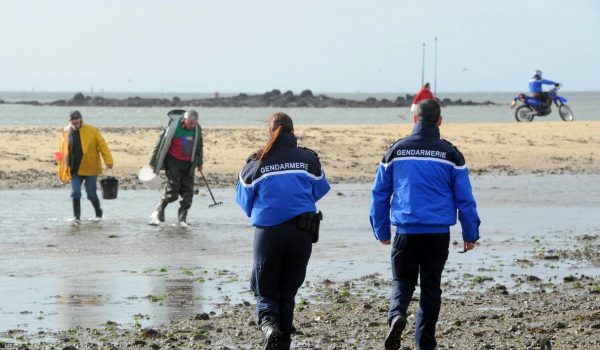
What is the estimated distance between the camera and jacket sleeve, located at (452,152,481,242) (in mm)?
7914

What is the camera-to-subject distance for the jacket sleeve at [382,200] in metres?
8.01

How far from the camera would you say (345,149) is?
27.9m

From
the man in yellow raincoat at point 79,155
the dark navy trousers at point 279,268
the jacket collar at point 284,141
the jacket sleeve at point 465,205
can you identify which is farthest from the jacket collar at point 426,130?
the man in yellow raincoat at point 79,155

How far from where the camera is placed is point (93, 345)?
8.48 metres

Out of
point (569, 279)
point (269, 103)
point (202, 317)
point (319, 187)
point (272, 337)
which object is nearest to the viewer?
point (272, 337)

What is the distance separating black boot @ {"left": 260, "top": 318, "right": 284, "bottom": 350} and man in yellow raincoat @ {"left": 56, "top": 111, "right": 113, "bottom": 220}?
9037mm

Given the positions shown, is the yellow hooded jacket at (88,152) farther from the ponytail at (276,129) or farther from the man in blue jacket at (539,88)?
the man in blue jacket at (539,88)

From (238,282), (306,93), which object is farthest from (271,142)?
(306,93)

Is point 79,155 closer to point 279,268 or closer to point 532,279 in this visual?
point 532,279

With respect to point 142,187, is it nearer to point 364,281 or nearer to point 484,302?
point 364,281

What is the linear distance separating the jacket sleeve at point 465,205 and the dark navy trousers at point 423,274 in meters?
0.16

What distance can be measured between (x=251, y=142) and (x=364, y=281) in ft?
58.0

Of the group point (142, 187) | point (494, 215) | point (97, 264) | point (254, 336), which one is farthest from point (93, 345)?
point (142, 187)

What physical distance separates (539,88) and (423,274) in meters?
29.2
